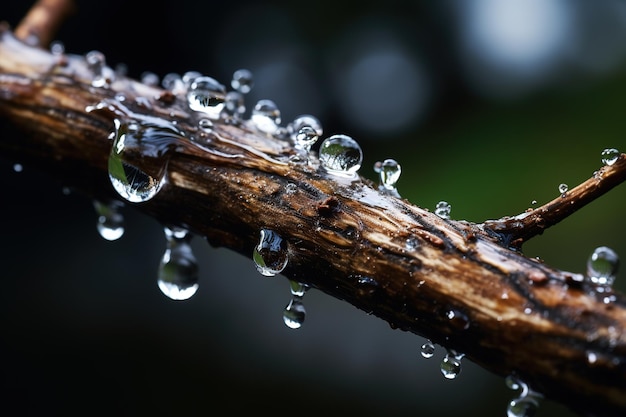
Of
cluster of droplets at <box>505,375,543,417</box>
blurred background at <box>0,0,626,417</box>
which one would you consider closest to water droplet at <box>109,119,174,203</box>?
cluster of droplets at <box>505,375,543,417</box>

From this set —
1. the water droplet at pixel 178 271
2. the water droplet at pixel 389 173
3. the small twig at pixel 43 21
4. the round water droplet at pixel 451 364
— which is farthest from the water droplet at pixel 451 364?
the small twig at pixel 43 21

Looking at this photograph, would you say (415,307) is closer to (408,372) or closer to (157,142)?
(157,142)

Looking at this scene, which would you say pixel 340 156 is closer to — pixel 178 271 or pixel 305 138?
pixel 305 138

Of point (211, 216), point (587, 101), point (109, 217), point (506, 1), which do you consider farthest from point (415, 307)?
point (506, 1)

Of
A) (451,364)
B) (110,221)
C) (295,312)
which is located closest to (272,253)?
(295,312)

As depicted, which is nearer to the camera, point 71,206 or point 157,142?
point 157,142
